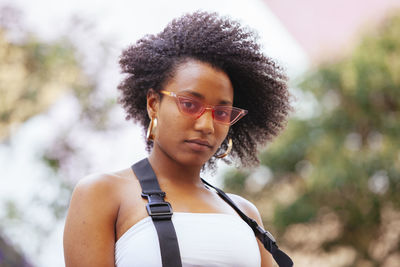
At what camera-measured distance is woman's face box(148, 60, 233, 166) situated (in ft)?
6.86

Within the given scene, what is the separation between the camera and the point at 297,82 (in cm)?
1109

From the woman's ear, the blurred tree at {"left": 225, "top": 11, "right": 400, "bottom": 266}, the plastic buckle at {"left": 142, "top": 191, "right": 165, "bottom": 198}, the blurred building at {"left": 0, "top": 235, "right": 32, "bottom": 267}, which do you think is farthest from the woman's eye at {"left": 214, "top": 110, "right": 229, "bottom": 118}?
the blurred tree at {"left": 225, "top": 11, "right": 400, "bottom": 266}

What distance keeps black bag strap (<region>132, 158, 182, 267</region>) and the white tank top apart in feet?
0.08

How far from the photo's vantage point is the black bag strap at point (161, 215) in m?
1.85

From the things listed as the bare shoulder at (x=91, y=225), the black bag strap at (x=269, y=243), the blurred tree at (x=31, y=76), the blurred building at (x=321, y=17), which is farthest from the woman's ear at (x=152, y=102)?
the blurred building at (x=321, y=17)

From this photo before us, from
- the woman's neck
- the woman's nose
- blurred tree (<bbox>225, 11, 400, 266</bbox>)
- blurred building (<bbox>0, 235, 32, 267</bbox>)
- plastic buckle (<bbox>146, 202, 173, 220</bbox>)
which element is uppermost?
blurred tree (<bbox>225, 11, 400, 266</bbox>)

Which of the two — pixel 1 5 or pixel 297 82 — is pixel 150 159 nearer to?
pixel 1 5

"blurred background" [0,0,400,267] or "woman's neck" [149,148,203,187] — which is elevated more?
"blurred background" [0,0,400,267]

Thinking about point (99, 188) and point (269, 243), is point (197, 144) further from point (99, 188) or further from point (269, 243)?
point (269, 243)

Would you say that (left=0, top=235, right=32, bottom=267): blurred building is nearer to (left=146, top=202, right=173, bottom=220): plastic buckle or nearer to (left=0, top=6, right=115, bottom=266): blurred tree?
(left=0, top=6, right=115, bottom=266): blurred tree

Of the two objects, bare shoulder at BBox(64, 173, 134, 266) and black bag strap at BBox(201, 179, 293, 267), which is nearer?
bare shoulder at BBox(64, 173, 134, 266)

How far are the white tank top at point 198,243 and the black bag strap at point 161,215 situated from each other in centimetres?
2

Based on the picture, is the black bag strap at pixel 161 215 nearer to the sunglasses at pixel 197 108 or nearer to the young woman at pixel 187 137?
the young woman at pixel 187 137

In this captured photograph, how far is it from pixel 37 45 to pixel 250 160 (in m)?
6.04
